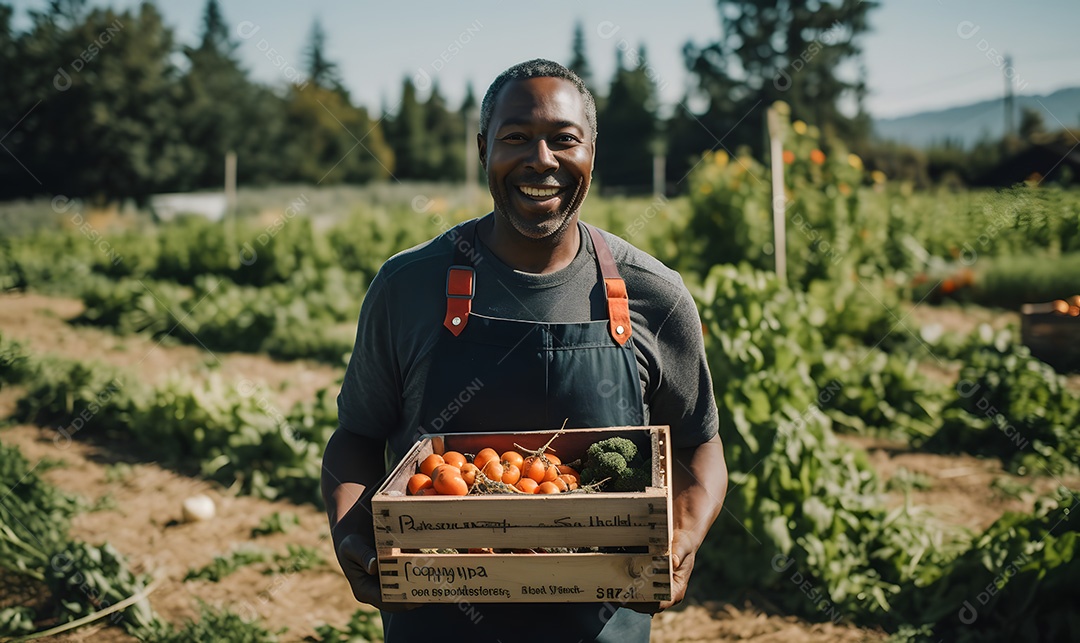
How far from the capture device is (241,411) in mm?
6449

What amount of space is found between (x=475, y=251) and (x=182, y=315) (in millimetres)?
9409

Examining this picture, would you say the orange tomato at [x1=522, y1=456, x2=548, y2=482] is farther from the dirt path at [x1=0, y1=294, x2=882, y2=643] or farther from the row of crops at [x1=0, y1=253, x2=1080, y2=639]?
the row of crops at [x1=0, y1=253, x2=1080, y2=639]

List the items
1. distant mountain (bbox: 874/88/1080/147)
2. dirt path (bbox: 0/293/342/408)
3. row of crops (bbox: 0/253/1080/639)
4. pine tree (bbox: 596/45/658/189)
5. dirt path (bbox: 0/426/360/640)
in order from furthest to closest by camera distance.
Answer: pine tree (bbox: 596/45/658/189)
distant mountain (bbox: 874/88/1080/147)
dirt path (bbox: 0/293/342/408)
dirt path (bbox: 0/426/360/640)
row of crops (bbox: 0/253/1080/639)

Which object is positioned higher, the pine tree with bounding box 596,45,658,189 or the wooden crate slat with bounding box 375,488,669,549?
the pine tree with bounding box 596,45,658,189

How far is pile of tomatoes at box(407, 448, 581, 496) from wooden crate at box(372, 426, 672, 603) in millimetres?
86

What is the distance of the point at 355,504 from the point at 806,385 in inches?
135

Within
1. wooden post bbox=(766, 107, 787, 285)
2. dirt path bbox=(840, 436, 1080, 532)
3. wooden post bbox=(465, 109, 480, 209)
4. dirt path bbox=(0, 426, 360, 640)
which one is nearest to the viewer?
dirt path bbox=(0, 426, 360, 640)

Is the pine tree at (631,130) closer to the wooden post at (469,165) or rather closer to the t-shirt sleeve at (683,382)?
the wooden post at (469,165)

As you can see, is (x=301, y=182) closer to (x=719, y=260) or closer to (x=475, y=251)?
(x=719, y=260)

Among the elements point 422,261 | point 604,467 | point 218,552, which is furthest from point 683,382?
point 218,552

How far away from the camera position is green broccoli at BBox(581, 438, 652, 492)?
6.15ft

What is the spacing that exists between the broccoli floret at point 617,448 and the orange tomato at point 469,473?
27cm

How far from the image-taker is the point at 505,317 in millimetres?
2061

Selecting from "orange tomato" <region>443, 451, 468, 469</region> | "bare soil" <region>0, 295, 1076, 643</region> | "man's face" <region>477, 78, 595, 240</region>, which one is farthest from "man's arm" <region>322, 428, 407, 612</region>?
"bare soil" <region>0, 295, 1076, 643</region>
